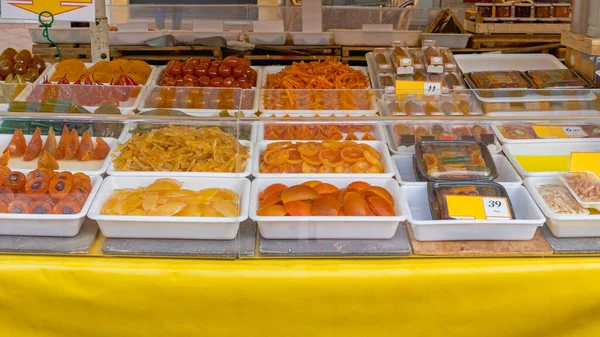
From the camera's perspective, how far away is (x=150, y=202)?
2.01m

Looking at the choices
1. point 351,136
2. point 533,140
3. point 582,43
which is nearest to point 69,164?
point 351,136

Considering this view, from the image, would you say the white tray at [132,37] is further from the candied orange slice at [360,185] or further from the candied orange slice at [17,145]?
the candied orange slice at [360,185]

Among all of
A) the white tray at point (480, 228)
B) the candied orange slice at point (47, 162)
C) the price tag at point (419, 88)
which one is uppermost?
the price tag at point (419, 88)

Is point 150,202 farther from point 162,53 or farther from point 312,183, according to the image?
point 162,53

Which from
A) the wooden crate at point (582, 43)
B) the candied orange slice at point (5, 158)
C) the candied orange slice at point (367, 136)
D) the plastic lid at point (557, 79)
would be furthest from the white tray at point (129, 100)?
the wooden crate at point (582, 43)

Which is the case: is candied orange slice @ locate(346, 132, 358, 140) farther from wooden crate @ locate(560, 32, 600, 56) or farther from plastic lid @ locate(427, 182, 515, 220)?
wooden crate @ locate(560, 32, 600, 56)

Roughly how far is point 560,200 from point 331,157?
2.89 feet

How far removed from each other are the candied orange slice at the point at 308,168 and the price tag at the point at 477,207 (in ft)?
1.77

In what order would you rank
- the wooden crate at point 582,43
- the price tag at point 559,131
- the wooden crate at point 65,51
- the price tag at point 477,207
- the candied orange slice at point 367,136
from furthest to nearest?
A: 1. the wooden crate at point 65,51
2. the wooden crate at point 582,43
3. the candied orange slice at point 367,136
4. the price tag at point 559,131
5. the price tag at point 477,207

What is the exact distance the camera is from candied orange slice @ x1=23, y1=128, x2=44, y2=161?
7.76ft

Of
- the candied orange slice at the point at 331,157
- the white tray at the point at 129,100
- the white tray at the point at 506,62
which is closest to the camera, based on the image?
the candied orange slice at the point at 331,157

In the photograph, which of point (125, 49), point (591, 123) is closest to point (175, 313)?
point (591, 123)

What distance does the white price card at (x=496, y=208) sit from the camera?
196cm

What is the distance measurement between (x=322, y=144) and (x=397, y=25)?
140 inches
